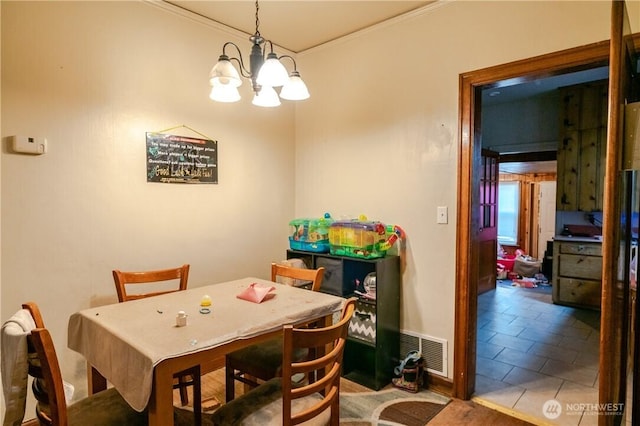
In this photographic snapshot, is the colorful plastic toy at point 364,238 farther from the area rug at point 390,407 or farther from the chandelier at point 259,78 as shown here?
the chandelier at point 259,78

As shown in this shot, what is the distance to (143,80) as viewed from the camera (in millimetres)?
2471

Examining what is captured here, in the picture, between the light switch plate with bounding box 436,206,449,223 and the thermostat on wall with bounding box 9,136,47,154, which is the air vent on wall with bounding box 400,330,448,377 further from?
the thermostat on wall with bounding box 9,136,47,154

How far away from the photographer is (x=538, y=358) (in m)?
3.09

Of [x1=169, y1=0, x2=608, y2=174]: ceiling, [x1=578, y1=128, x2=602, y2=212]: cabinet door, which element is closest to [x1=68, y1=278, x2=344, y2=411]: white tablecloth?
[x1=169, y1=0, x2=608, y2=174]: ceiling

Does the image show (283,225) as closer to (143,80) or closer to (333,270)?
(333,270)

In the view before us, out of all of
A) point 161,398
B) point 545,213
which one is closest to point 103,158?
point 161,398

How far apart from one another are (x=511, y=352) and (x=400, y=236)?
1.54 meters

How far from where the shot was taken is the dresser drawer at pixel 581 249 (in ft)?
14.0

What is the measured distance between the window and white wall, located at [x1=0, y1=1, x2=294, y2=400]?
6.58 metres

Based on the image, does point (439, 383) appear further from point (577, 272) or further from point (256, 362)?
point (577, 272)

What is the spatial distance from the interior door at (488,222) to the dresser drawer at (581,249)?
2.98 feet

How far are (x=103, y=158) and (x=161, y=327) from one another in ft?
4.26

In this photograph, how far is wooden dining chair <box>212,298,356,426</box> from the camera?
132 centimetres

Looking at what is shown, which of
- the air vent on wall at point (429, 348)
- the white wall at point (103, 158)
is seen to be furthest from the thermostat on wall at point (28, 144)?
the air vent on wall at point (429, 348)
